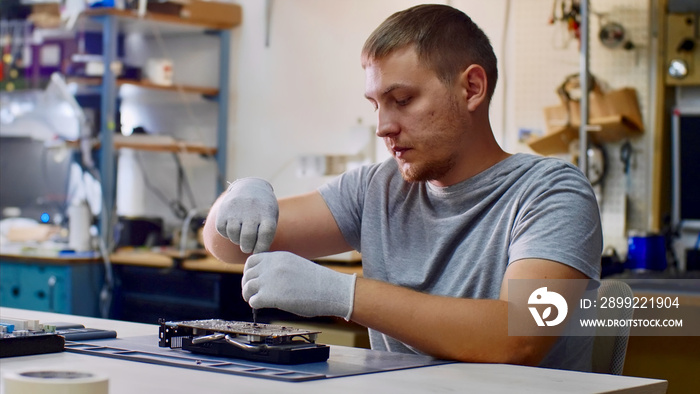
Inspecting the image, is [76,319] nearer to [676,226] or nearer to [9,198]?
[676,226]

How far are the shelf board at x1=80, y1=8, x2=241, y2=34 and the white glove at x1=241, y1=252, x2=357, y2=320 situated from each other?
2.98m

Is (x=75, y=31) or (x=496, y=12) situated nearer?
(x=496, y=12)

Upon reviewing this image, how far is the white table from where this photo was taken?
95 cm

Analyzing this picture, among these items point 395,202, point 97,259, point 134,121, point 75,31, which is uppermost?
point 75,31

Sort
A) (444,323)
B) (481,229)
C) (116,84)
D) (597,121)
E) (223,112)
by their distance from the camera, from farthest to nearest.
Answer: (223,112)
(116,84)
(597,121)
(481,229)
(444,323)

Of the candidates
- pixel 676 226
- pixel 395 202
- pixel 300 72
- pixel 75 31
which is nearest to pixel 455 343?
pixel 395 202

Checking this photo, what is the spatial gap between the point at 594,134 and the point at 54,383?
2947mm

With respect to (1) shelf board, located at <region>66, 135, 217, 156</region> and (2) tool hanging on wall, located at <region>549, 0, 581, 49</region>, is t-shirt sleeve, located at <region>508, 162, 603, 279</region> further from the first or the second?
Answer: (1) shelf board, located at <region>66, 135, 217, 156</region>

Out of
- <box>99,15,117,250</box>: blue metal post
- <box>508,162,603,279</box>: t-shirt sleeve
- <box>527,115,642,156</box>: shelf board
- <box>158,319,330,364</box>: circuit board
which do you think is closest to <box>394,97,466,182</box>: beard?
<box>508,162,603,279</box>: t-shirt sleeve

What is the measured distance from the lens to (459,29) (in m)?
1.59

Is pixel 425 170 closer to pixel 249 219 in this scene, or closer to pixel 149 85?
pixel 249 219

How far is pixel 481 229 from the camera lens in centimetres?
151

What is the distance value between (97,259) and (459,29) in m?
2.54

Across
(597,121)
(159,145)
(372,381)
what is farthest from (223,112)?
(372,381)
